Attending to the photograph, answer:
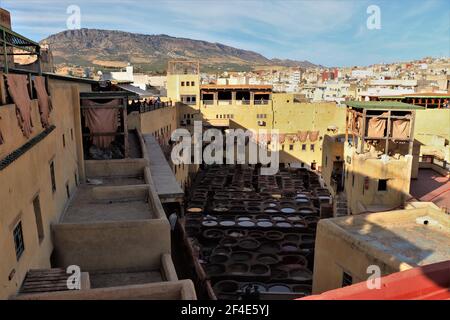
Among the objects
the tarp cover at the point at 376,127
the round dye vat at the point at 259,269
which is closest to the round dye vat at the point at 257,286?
the round dye vat at the point at 259,269

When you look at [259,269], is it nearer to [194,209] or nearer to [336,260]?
[336,260]

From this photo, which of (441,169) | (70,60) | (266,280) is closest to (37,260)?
(266,280)

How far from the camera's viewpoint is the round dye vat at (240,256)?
21688mm

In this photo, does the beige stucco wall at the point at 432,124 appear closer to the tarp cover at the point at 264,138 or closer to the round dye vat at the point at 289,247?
the round dye vat at the point at 289,247

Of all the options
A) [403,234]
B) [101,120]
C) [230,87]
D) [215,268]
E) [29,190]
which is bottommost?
[215,268]

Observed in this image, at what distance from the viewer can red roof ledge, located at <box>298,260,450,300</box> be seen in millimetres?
3682

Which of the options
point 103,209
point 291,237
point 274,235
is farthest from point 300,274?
point 103,209

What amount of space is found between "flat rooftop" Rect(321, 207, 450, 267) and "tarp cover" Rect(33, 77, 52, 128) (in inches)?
335

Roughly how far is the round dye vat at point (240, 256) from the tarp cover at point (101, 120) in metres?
9.39

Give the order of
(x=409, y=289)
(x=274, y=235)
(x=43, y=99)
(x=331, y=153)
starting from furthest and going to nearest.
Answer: (x=331, y=153)
(x=274, y=235)
(x=43, y=99)
(x=409, y=289)

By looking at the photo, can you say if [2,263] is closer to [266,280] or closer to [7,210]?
[7,210]

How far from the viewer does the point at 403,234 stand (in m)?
12.5

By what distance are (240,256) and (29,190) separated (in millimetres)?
15741

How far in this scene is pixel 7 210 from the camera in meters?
6.49
